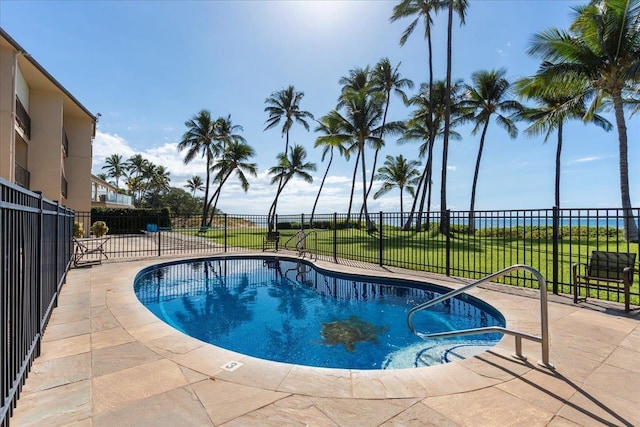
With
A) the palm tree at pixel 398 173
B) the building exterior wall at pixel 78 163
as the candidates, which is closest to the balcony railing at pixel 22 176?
the building exterior wall at pixel 78 163

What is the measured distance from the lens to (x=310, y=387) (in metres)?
2.62

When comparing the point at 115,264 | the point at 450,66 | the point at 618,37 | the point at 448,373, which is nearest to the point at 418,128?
the point at 450,66

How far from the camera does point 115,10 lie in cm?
843

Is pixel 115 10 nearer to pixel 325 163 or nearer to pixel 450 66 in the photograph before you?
pixel 450 66

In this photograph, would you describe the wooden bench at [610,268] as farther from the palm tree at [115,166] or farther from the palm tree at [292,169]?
the palm tree at [115,166]

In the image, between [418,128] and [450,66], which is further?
[418,128]

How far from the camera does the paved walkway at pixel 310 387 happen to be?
2180mm

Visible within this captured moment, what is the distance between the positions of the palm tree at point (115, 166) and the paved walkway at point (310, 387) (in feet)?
190

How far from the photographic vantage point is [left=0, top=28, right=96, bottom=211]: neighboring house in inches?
456

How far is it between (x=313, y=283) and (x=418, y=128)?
2089 cm

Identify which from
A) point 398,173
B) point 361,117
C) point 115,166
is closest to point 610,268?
point 361,117

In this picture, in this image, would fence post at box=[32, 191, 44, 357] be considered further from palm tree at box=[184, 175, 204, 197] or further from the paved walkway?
palm tree at box=[184, 175, 204, 197]

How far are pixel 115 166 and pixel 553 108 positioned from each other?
197 ft

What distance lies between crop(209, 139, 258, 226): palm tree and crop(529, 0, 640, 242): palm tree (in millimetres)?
21797
